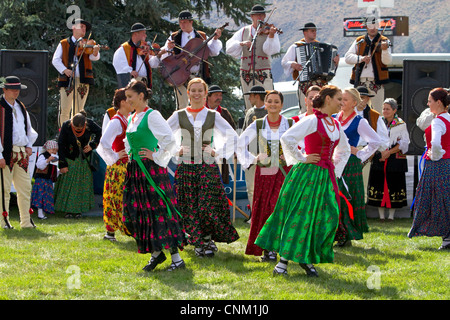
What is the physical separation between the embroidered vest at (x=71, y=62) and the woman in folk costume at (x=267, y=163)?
4.42 m

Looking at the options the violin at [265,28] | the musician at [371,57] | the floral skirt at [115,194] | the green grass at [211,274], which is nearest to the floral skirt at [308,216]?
the green grass at [211,274]

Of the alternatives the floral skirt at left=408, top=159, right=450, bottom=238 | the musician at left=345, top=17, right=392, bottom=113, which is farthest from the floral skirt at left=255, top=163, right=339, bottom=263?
the musician at left=345, top=17, right=392, bottom=113

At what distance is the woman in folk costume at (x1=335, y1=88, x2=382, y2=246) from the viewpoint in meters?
7.50

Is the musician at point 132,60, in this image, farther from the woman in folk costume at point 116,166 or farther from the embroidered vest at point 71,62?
the woman in folk costume at point 116,166

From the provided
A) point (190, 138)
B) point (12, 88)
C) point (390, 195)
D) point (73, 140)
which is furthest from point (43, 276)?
point (390, 195)

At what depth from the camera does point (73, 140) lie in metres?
10.2

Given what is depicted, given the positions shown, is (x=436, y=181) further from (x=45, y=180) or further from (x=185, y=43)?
(x=45, y=180)

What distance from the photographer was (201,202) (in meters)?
6.96

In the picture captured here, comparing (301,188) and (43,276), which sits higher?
(301,188)

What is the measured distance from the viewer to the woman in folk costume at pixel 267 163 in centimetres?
682

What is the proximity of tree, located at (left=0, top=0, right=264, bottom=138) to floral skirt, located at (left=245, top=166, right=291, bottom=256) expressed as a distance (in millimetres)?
6221

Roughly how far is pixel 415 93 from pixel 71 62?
498 cm

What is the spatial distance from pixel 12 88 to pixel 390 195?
17.4 ft

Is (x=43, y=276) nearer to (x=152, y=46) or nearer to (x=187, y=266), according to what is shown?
(x=187, y=266)
